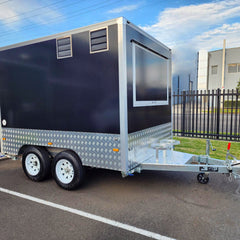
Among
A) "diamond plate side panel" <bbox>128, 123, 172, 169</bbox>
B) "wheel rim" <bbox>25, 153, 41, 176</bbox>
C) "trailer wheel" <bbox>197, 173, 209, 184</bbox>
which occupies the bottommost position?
"trailer wheel" <bbox>197, 173, 209, 184</bbox>

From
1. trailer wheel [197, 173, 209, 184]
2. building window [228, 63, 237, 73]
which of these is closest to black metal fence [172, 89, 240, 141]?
trailer wheel [197, 173, 209, 184]

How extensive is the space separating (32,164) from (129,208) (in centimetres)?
256

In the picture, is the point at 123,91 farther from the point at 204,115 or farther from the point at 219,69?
the point at 219,69

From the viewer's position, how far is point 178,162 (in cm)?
424

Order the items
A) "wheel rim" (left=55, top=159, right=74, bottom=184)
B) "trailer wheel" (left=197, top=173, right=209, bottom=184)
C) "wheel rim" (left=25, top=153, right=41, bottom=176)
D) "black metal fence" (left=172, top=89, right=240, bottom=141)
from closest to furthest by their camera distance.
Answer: "wheel rim" (left=55, top=159, right=74, bottom=184)
"trailer wheel" (left=197, top=173, right=209, bottom=184)
"wheel rim" (left=25, top=153, right=41, bottom=176)
"black metal fence" (left=172, top=89, right=240, bottom=141)

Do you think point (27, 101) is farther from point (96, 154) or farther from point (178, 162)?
point (178, 162)

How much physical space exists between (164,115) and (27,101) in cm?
323

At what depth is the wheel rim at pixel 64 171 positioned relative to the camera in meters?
4.45

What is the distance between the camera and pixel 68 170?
4.48 metres

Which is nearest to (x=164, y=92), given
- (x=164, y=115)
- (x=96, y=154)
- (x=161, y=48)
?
(x=164, y=115)

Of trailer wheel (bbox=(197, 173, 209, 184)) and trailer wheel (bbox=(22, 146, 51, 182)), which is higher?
trailer wheel (bbox=(22, 146, 51, 182))

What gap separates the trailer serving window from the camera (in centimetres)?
412

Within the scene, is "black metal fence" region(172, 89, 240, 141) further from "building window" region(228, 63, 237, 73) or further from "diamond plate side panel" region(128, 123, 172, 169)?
"building window" region(228, 63, 237, 73)

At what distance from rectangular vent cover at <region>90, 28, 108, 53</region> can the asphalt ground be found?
2.69 metres
